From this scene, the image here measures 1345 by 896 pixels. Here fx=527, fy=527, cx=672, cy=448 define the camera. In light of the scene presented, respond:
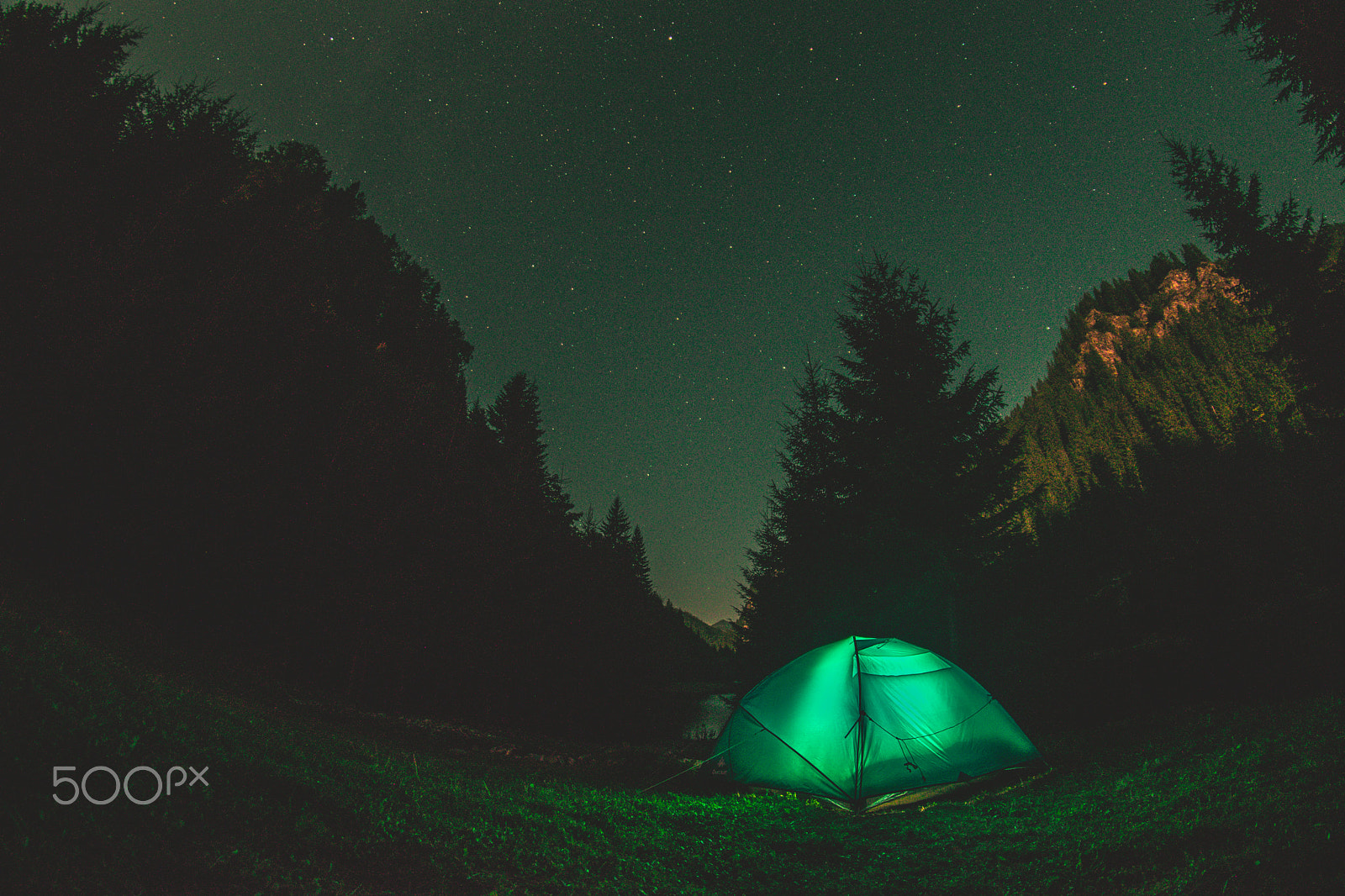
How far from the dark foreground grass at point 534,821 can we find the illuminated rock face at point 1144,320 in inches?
5433

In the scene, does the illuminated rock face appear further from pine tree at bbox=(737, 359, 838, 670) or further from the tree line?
pine tree at bbox=(737, 359, 838, 670)

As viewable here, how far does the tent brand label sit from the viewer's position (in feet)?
10.4

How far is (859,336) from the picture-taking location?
18.9m

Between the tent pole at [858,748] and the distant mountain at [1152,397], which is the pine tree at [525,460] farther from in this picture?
the distant mountain at [1152,397]

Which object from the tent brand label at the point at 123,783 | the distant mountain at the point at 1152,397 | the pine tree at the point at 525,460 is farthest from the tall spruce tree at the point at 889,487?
the distant mountain at the point at 1152,397

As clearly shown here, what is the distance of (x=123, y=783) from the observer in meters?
3.48

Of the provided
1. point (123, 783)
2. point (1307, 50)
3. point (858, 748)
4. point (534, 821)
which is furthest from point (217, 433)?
point (1307, 50)

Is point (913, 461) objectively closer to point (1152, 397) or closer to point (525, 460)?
point (525, 460)

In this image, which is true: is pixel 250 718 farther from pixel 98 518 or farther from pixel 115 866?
pixel 98 518

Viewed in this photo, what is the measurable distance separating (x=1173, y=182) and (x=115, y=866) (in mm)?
23056

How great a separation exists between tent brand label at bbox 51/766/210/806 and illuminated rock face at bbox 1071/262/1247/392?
145m

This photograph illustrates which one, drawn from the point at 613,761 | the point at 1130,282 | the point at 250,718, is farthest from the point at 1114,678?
the point at 1130,282

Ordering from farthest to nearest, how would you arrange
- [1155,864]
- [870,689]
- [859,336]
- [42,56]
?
[859,336]
[42,56]
[870,689]
[1155,864]

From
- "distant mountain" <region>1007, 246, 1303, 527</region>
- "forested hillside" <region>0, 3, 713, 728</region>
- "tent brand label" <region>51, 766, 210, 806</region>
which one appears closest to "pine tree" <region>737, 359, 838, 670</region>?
"forested hillside" <region>0, 3, 713, 728</region>
